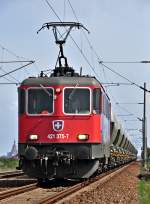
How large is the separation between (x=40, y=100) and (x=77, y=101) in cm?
122

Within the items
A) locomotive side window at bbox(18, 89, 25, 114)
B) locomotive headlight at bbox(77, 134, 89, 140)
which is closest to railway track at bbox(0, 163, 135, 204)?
locomotive headlight at bbox(77, 134, 89, 140)

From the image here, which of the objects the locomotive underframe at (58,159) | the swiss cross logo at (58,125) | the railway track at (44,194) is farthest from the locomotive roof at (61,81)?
the railway track at (44,194)

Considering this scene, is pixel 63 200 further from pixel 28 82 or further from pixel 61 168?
→ pixel 28 82

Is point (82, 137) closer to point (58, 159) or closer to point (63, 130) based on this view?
point (63, 130)

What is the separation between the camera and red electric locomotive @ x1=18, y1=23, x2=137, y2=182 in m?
19.1

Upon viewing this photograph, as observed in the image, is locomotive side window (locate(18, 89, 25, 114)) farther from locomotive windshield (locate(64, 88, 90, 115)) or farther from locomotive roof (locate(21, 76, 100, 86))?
locomotive windshield (locate(64, 88, 90, 115))

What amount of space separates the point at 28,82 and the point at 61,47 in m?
2.77

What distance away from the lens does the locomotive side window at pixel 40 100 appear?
64.4 ft

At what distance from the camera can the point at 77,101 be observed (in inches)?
775

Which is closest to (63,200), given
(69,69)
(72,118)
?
(72,118)

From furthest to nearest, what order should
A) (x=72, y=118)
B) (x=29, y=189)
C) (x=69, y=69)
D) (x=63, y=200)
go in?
(x=69, y=69) < (x=72, y=118) < (x=29, y=189) < (x=63, y=200)

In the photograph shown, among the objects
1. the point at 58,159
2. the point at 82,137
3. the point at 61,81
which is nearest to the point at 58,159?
the point at 58,159

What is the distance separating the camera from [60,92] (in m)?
19.7

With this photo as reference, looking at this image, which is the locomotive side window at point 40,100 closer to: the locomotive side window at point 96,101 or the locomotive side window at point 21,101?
the locomotive side window at point 21,101
